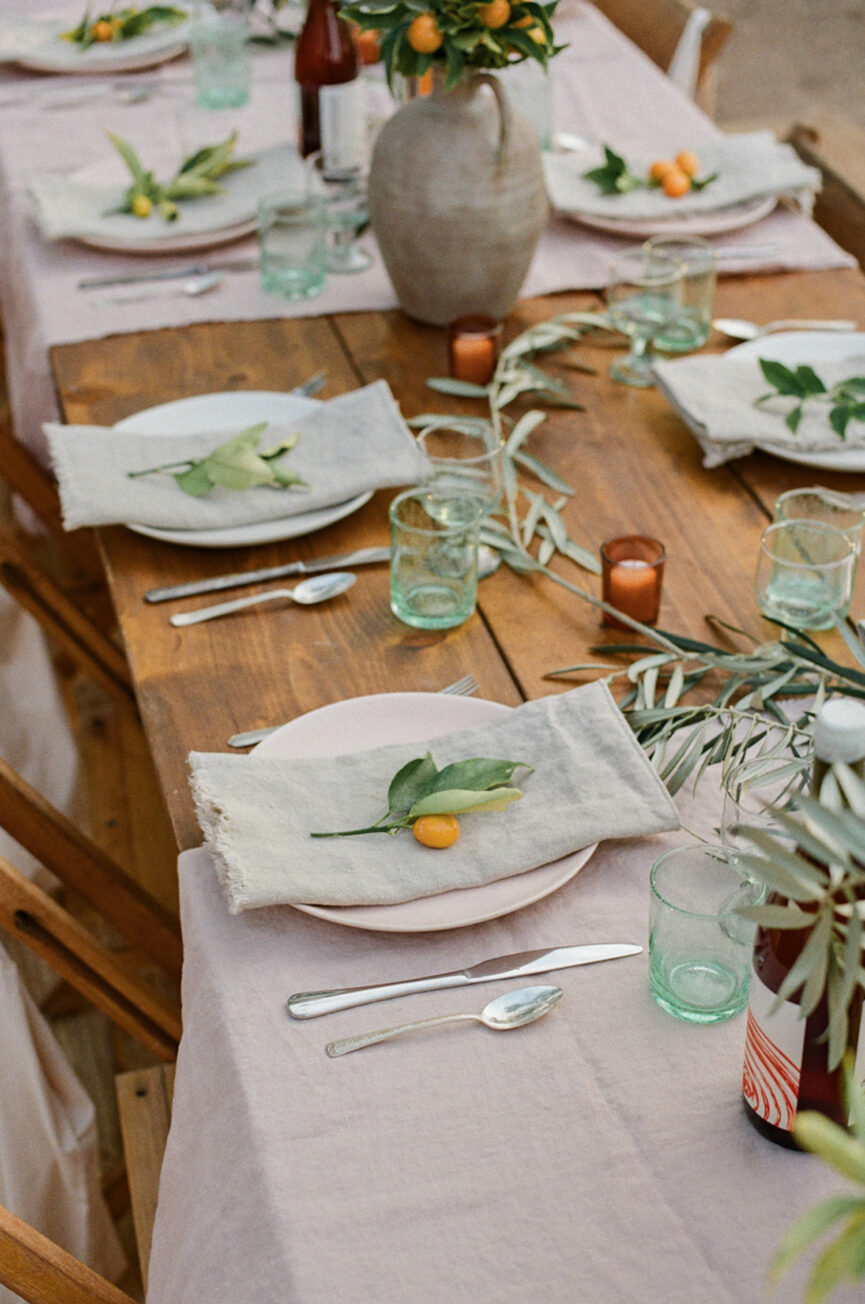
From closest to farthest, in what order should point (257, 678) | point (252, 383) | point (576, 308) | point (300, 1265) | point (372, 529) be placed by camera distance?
point (300, 1265) → point (257, 678) → point (372, 529) → point (252, 383) → point (576, 308)

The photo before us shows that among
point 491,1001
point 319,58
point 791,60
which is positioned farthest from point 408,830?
point 791,60

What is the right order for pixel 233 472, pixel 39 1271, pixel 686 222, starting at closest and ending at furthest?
1. pixel 39 1271
2. pixel 233 472
3. pixel 686 222

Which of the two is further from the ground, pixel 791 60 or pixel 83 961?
pixel 83 961

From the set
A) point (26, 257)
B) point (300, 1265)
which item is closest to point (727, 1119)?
point (300, 1265)

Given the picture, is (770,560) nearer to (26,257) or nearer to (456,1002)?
(456,1002)

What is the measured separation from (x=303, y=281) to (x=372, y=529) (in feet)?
1.76

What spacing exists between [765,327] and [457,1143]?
1.13 meters

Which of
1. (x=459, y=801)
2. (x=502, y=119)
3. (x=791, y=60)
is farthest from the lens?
(x=791, y=60)

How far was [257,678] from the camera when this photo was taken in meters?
1.13

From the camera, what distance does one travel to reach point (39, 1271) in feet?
2.68

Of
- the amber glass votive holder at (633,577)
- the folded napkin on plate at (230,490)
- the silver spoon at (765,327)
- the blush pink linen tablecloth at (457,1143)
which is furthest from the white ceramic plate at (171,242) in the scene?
the blush pink linen tablecloth at (457,1143)

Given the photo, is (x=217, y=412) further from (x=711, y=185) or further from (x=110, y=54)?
(x=110, y=54)

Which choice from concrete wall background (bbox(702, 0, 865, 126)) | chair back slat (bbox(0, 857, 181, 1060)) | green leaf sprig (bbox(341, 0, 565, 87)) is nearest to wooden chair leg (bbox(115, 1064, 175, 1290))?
chair back slat (bbox(0, 857, 181, 1060))

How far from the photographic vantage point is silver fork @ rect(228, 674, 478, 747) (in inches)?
41.4
